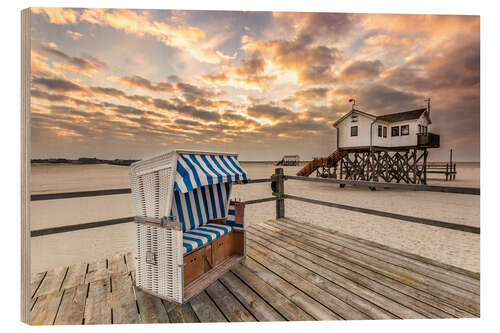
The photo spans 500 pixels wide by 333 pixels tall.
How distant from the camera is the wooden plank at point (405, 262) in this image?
2.23 metres

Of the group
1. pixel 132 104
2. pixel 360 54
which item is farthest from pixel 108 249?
pixel 360 54

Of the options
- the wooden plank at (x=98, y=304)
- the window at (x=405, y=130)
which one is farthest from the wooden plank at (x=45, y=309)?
the window at (x=405, y=130)

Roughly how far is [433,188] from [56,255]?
8319 millimetres

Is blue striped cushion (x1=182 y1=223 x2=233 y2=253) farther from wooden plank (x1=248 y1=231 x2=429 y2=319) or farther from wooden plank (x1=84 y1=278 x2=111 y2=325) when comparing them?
wooden plank (x1=248 y1=231 x2=429 y2=319)

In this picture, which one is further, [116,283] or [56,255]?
[56,255]

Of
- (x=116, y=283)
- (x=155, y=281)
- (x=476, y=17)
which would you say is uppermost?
(x=476, y=17)

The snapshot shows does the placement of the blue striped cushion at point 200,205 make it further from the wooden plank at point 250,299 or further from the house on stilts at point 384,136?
the house on stilts at point 384,136

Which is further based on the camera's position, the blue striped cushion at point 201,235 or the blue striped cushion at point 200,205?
the blue striped cushion at point 200,205

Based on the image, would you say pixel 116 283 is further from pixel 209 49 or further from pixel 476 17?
pixel 476 17

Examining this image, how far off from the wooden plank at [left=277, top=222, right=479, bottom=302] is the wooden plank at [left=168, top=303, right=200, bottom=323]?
229 centimetres

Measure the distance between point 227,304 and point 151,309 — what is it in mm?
765

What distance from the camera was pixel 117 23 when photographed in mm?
4113

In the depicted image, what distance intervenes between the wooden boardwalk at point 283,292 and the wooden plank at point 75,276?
0.04 ft

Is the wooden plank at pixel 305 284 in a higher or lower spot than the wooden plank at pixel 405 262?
lower
